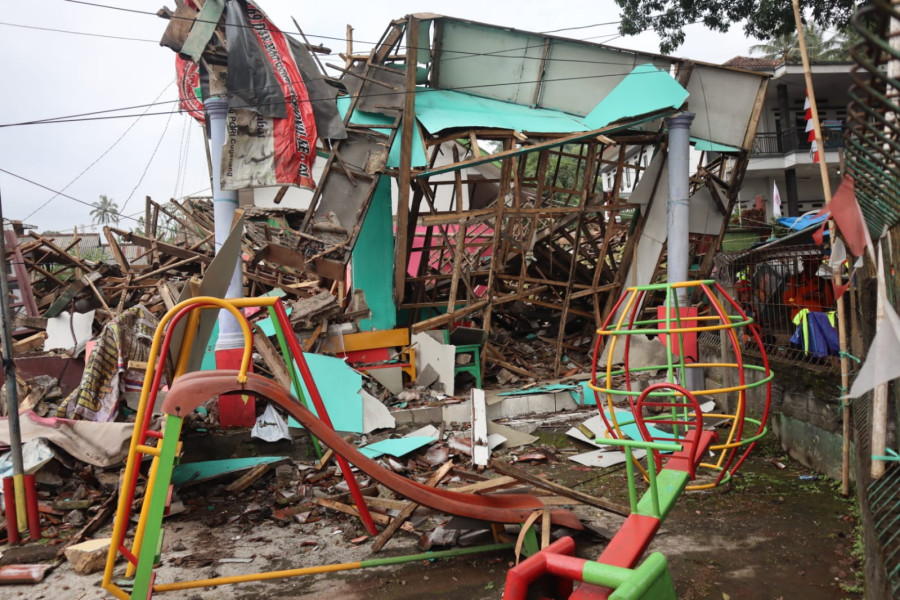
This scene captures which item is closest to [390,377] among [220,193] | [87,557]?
[220,193]

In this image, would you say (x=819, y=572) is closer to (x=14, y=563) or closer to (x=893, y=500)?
(x=893, y=500)

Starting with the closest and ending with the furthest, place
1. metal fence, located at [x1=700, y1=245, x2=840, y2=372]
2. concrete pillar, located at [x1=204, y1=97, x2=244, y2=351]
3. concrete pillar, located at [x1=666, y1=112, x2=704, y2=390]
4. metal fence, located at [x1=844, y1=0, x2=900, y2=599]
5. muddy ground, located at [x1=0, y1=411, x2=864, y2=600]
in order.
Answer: metal fence, located at [x1=844, y1=0, x2=900, y2=599], muddy ground, located at [x1=0, y1=411, x2=864, y2=600], metal fence, located at [x1=700, y1=245, x2=840, y2=372], concrete pillar, located at [x1=204, y1=97, x2=244, y2=351], concrete pillar, located at [x1=666, y1=112, x2=704, y2=390]

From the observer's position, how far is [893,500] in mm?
3455

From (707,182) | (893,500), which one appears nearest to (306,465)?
(893,500)

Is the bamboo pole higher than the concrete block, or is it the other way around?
the bamboo pole

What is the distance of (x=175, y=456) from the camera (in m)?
4.32

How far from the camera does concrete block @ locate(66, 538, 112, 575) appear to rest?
4.78 meters

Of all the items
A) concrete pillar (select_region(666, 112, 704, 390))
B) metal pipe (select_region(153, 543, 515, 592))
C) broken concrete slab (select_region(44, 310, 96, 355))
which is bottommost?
metal pipe (select_region(153, 543, 515, 592))

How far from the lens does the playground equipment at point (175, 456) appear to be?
3711 mm

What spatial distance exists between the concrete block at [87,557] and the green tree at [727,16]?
13.6 m

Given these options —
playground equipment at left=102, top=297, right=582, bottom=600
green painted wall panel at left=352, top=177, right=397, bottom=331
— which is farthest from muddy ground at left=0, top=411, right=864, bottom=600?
green painted wall panel at left=352, top=177, right=397, bottom=331

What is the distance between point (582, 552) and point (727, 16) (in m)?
12.7

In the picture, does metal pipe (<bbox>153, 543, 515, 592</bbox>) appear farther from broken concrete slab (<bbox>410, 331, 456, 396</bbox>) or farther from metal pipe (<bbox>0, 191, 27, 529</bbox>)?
broken concrete slab (<bbox>410, 331, 456, 396</bbox>)

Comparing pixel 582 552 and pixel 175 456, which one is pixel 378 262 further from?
pixel 582 552
